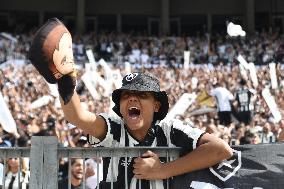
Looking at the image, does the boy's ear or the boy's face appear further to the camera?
the boy's ear

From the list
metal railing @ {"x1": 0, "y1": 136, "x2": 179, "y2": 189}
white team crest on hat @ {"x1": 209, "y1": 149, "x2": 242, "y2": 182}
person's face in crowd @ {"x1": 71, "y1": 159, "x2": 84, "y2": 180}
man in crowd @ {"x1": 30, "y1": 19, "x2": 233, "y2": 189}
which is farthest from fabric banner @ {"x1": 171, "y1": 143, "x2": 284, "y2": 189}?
person's face in crowd @ {"x1": 71, "y1": 159, "x2": 84, "y2": 180}

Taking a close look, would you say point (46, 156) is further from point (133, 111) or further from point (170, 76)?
point (170, 76)

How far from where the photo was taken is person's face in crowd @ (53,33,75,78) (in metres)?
2.42

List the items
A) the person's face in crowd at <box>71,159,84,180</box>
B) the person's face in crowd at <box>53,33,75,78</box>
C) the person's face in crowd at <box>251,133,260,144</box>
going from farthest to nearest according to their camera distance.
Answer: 1. the person's face in crowd at <box>251,133,260,144</box>
2. the person's face in crowd at <box>71,159,84,180</box>
3. the person's face in crowd at <box>53,33,75,78</box>

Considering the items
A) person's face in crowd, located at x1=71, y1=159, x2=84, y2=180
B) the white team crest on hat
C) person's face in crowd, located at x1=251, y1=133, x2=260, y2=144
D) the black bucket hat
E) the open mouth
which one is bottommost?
person's face in crowd, located at x1=71, y1=159, x2=84, y2=180

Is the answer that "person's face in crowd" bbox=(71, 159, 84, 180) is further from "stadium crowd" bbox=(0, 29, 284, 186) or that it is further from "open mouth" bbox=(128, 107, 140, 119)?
"open mouth" bbox=(128, 107, 140, 119)

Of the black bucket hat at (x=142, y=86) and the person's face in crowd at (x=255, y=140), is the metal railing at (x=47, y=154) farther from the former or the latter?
the person's face in crowd at (x=255, y=140)

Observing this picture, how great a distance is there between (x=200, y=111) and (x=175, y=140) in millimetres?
8046

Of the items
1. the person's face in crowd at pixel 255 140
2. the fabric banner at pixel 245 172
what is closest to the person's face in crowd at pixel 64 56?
the fabric banner at pixel 245 172

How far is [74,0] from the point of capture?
32.1 meters

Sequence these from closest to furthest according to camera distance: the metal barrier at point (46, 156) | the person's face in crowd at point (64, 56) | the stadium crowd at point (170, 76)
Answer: the person's face in crowd at point (64, 56) → the metal barrier at point (46, 156) → the stadium crowd at point (170, 76)

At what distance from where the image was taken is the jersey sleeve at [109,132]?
2834 millimetres

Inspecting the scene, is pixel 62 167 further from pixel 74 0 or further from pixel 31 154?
pixel 74 0

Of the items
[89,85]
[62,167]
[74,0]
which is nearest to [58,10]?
[74,0]
